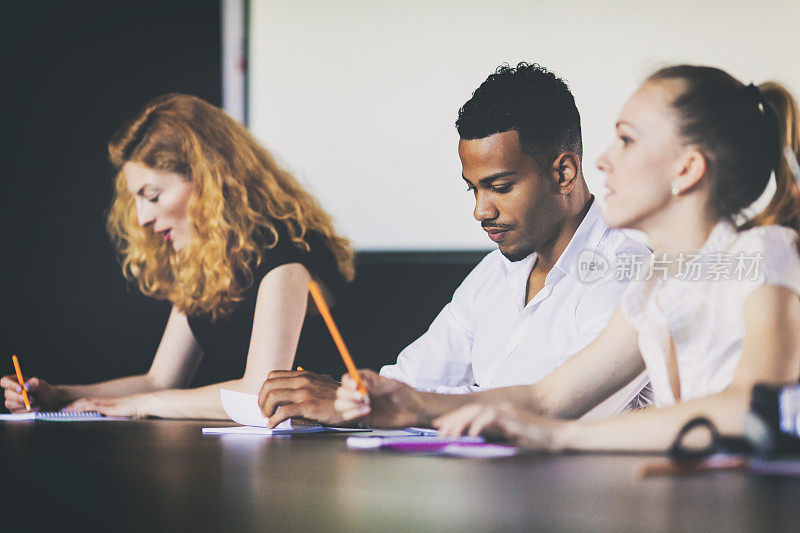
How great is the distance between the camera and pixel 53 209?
2.62m

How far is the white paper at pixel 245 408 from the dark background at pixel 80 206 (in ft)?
3.28

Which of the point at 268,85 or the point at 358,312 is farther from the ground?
the point at 268,85

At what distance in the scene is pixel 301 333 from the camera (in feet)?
6.58

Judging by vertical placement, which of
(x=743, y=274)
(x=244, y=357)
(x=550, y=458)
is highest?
(x=743, y=274)

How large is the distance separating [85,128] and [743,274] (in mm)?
2185

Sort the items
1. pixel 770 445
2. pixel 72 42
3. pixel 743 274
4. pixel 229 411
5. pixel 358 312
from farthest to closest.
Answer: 1. pixel 72 42
2. pixel 358 312
3. pixel 229 411
4. pixel 743 274
5. pixel 770 445

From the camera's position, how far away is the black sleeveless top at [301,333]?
1.99 meters

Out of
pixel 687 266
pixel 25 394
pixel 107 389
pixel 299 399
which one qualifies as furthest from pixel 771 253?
pixel 107 389

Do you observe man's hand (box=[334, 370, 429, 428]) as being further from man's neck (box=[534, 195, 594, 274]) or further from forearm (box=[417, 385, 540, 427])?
man's neck (box=[534, 195, 594, 274])

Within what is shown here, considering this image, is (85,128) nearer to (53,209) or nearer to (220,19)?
(53,209)

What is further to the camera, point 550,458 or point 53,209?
point 53,209

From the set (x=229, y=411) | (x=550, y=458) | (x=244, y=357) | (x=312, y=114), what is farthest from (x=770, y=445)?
(x=312, y=114)

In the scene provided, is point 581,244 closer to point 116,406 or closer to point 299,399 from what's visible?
point 299,399

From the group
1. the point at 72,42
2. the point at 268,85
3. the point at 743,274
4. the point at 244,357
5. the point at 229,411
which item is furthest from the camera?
the point at 268,85
